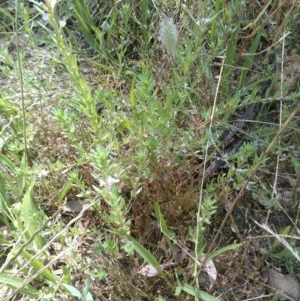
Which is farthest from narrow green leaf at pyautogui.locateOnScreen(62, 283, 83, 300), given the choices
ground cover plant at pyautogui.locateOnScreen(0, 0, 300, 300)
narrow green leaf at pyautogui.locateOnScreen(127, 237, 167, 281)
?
narrow green leaf at pyautogui.locateOnScreen(127, 237, 167, 281)

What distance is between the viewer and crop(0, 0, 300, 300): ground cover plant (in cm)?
129

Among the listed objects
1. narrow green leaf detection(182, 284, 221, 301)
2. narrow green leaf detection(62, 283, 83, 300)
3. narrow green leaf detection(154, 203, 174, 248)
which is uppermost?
narrow green leaf detection(154, 203, 174, 248)

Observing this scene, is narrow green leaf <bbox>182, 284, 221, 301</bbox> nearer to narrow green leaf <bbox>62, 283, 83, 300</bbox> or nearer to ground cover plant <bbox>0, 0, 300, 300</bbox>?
ground cover plant <bbox>0, 0, 300, 300</bbox>

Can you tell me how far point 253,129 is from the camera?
5.28 feet

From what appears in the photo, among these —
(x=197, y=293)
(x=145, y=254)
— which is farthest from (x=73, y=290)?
(x=197, y=293)

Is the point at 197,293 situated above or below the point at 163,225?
below

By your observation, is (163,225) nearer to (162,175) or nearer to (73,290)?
(162,175)

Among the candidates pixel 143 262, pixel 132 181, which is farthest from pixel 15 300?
pixel 132 181

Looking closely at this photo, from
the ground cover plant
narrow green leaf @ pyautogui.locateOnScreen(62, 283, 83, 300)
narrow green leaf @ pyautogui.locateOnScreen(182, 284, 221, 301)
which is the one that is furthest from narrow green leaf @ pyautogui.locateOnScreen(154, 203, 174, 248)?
narrow green leaf @ pyautogui.locateOnScreen(62, 283, 83, 300)

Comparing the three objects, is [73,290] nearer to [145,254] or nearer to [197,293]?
[145,254]

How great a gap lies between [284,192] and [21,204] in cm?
75

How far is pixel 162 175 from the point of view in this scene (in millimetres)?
1407

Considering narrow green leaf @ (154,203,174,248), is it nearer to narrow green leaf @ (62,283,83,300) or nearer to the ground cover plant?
the ground cover plant

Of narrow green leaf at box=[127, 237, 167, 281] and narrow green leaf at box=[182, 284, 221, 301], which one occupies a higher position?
narrow green leaf at box=[127, 237, 167, 281]
